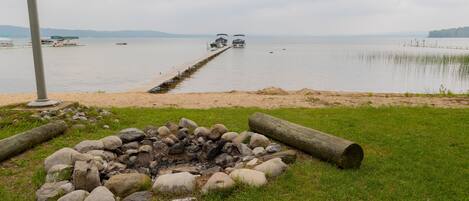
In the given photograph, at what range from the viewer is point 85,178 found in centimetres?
425

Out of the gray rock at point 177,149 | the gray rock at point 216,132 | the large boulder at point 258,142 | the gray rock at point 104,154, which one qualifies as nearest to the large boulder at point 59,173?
the gray rock at point 104,154

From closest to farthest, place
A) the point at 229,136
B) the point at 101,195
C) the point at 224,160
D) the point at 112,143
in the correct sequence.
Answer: the point at 101,195
the point at 224,160
the point at 112,143
the point at 229,136

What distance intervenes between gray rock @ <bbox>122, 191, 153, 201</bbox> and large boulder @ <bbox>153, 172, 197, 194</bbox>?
0.36 feet

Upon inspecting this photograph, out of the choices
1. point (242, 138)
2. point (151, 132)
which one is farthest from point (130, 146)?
point (242, 138)

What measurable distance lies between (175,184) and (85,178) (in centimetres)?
101

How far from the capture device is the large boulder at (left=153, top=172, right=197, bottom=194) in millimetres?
4164

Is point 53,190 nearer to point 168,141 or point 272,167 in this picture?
point 168,141

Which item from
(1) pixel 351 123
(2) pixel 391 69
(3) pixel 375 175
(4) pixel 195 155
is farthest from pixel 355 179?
(2) pixel 391 69

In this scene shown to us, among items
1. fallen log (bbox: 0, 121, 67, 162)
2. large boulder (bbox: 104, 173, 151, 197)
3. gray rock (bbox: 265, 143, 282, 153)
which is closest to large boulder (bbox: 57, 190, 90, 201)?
large boulder (bbox: 104, 173, 151, 197)

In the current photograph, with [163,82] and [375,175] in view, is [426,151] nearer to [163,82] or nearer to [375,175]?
[375,175]

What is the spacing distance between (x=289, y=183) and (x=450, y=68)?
3112 cm

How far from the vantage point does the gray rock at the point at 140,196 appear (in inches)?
157

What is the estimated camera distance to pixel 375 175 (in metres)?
4.72

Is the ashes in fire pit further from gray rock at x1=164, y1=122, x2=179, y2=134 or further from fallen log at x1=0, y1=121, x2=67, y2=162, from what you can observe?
fallen log at x1=0, y1=121, x2=67, y2=162
